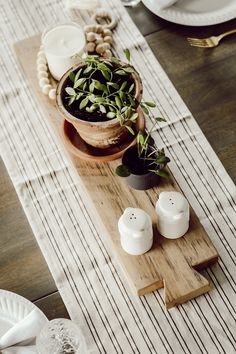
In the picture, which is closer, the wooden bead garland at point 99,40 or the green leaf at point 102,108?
the green leaf at point 102,108

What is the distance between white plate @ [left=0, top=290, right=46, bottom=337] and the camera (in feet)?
3.10

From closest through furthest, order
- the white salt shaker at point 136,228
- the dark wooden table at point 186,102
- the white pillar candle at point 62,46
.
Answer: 1. the white salt shaker at point 136,228
2. the dark wooden table at point 186,102
3. the white pillar candle at point 62,46

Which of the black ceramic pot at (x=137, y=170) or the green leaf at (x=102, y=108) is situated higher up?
the green leaf at (x=102, y=108)

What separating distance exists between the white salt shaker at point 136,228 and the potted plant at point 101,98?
0.44 ft

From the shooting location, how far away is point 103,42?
129 centimetres

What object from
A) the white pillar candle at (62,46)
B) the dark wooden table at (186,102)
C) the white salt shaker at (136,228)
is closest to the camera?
the white salt shaker at (136,228)

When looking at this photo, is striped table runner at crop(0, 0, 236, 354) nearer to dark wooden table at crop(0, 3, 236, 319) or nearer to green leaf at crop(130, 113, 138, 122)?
dark wooden table at crop(0, 3, 236, 319)

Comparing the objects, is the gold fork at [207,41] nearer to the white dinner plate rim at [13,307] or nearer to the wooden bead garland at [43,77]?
the wooden bead garland at [43,77]

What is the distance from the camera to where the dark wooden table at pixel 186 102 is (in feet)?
3.39

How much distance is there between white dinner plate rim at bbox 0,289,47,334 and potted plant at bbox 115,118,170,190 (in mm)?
244

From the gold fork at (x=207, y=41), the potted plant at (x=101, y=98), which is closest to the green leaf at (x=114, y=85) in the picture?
the potted plant at (x=101, y=98)

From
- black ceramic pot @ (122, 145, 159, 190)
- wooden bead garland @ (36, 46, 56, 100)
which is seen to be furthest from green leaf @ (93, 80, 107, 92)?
wooden bead garland @ (36, 46, 56, 100)

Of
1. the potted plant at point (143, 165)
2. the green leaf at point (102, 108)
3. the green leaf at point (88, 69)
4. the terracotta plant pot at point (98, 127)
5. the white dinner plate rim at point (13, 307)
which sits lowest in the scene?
the white dinner plate rim at point (13, 307)

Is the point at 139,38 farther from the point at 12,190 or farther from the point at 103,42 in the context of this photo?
the point at 12,190
